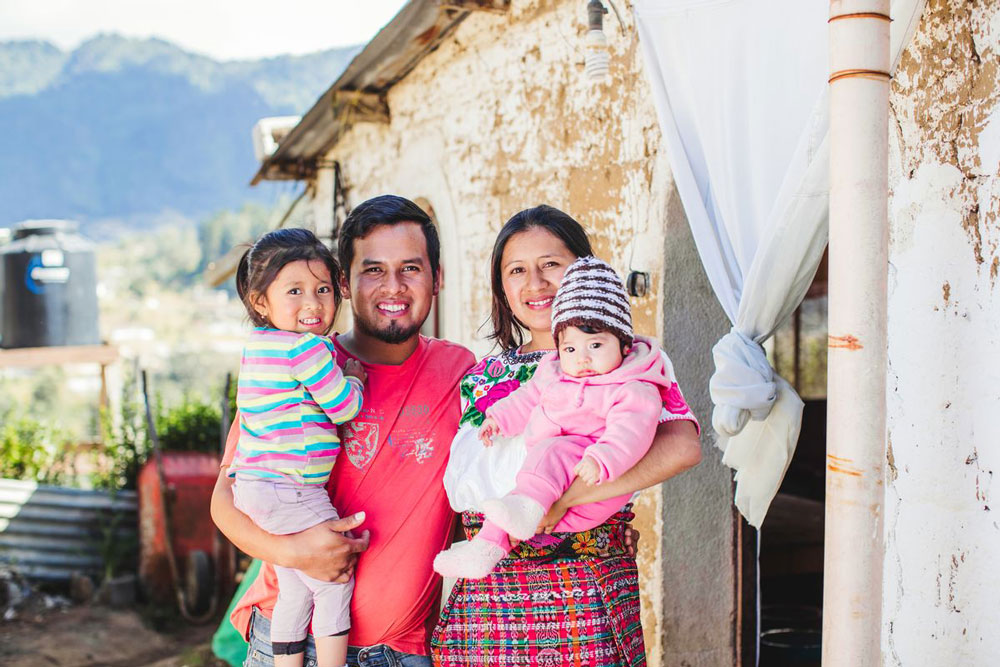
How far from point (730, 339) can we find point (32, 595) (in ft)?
23.7

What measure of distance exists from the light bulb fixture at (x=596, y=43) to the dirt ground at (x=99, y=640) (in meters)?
Result: 4.92

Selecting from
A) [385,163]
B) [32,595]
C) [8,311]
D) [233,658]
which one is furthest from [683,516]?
[8,311]

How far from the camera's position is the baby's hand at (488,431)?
193 cm

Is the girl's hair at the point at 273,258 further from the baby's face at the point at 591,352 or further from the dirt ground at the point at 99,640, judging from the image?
the dirt ground at the point at 99,640

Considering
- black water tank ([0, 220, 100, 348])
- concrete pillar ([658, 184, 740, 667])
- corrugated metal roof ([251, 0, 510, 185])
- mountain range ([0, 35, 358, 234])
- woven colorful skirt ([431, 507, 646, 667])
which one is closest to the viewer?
woven colorful skirt ([431, 507, 646, 667])

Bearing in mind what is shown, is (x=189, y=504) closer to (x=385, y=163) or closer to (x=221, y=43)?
(x=385, y=163)

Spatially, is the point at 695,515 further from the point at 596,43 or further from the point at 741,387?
the point at 596,43

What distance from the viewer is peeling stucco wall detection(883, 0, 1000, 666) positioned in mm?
2031

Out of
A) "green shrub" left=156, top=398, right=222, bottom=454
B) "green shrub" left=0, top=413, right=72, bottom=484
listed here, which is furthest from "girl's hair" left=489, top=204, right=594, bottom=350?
"green shrub" left=0, top=413, right=72, bottom=484

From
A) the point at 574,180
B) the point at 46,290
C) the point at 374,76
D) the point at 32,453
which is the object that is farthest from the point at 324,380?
the point at 46,290

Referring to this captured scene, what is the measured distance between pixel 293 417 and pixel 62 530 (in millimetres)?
6958

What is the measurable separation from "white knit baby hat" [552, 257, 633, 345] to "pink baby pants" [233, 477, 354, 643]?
2.36 ft

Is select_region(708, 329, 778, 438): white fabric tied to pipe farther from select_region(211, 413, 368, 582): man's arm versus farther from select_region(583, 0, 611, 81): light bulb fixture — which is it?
select_region(583, 0, 611, 81): light bulb fixture

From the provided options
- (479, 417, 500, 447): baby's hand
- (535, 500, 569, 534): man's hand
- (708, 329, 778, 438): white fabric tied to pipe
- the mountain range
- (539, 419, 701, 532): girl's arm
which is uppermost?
the mountain range
